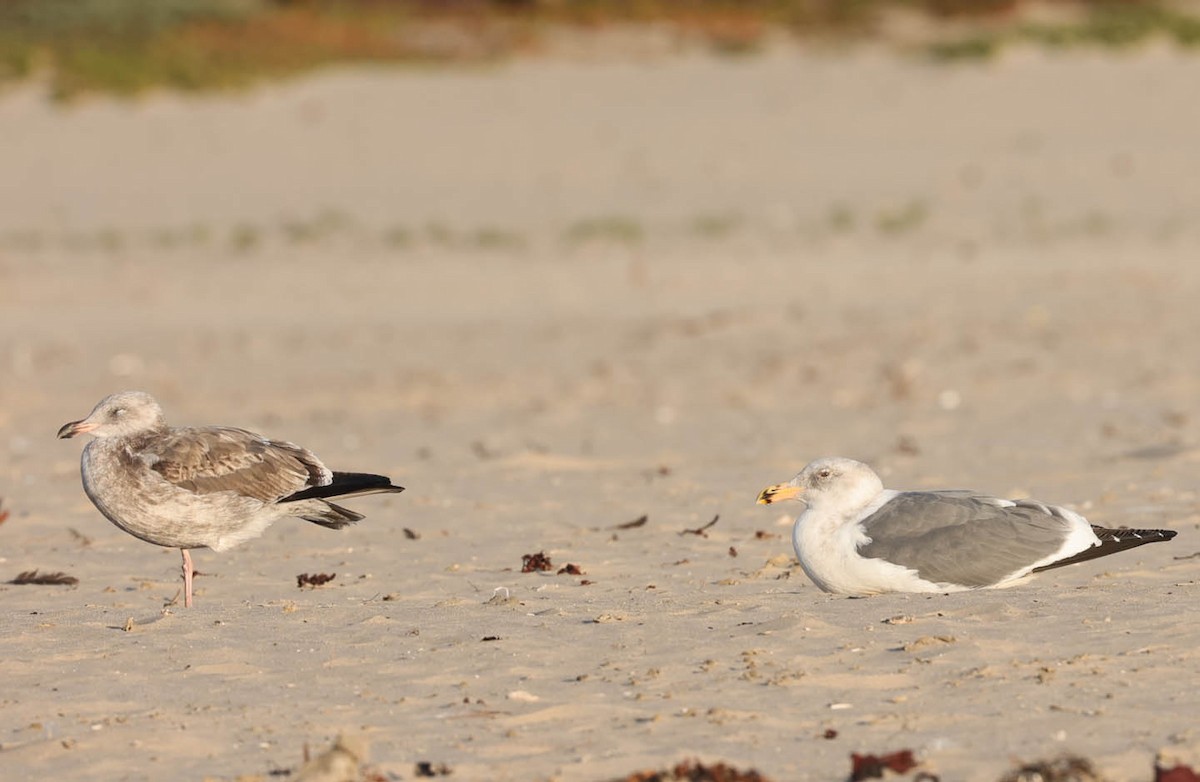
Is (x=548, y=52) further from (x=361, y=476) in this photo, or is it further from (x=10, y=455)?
(x=361, y=476)

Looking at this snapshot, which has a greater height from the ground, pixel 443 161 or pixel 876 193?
pixel 443 161

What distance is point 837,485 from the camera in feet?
24.4

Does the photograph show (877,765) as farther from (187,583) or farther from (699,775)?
(187,583)

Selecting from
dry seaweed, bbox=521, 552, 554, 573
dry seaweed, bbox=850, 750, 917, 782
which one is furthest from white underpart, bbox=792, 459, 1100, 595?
dry seaweed, bbox=850, 750, 917, 782

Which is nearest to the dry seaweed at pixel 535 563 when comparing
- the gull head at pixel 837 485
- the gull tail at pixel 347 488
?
the gull tail at pixel 347 488

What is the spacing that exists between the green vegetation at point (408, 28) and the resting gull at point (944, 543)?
20.8 m

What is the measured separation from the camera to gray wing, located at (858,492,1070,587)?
7.13 m

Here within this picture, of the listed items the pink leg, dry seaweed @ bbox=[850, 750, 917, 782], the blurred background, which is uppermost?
the blurred background

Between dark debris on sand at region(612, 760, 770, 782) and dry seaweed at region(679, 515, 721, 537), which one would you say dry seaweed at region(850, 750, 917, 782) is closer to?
dark debris on sand at region(612, 760, 770, 782)

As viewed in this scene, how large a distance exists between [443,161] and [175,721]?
64.0 feet

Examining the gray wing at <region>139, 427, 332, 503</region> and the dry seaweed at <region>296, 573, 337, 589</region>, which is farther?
the dry seaweed at <region>296, 573, 337, 589</region>

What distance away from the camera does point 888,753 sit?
5.50 meters

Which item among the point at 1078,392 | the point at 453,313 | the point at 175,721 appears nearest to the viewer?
the point at 175,721

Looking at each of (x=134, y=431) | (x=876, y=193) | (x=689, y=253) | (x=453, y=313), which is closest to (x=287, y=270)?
(x=453, y=313)
